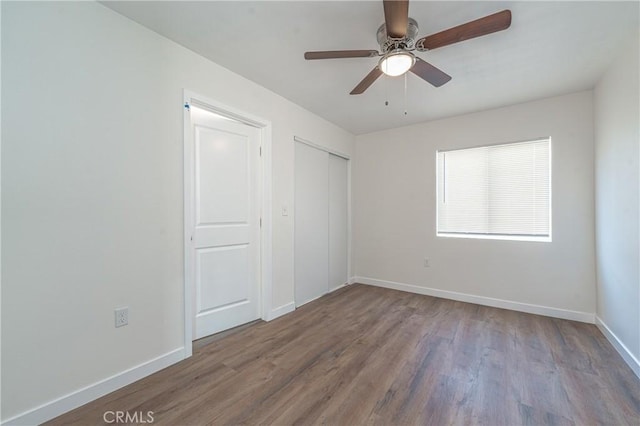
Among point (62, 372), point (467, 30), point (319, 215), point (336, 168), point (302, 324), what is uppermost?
point (467, 30)

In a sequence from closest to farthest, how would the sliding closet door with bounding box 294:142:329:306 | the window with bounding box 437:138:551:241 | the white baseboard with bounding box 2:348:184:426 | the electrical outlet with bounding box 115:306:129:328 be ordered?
1. the white baseboard with bounding box 2:348:184:426
2. the electrical outlet with bounding box 115:306:129:328
3. the window with bounding box 437:138:551:241
4. the sliding closet door with bounding box 294:142:329:306

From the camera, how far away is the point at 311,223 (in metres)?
3.59

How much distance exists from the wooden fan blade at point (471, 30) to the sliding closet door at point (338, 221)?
2.51 m

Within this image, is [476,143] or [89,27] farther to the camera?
[476,143]

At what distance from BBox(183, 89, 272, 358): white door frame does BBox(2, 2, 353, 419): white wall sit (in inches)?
2.1

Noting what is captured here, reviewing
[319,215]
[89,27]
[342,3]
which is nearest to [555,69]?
[342,3]

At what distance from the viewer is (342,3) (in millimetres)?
1637

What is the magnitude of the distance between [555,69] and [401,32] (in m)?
1.96

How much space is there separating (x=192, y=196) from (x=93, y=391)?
144cm

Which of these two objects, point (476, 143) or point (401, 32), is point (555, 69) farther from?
point (401, 32)

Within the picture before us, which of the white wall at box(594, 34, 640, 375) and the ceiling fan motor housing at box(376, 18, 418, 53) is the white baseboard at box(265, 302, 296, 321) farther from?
the white wall at box(594, 34, 640, 375)

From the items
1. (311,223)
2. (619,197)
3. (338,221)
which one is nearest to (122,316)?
(311,223)

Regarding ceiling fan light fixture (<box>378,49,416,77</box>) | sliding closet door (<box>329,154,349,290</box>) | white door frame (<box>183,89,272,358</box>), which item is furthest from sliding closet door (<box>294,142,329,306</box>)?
ceiling fan light fixture (<box>378,49,416,77</box>)

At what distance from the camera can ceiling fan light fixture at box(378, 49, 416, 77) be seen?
5.50ft
